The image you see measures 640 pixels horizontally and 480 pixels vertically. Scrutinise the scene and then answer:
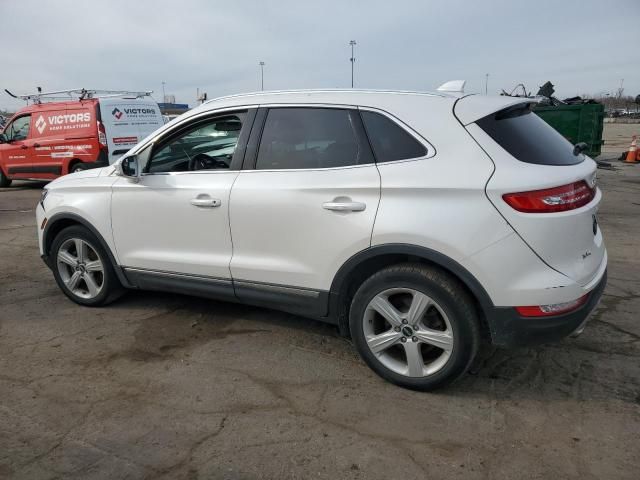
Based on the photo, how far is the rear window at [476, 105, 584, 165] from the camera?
9.04ft

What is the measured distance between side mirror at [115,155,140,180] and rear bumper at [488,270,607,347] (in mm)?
2722

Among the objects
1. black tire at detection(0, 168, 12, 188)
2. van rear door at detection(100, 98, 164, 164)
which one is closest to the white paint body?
van rear door at detection(100, 98, 164, 164)

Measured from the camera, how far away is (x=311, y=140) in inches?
128

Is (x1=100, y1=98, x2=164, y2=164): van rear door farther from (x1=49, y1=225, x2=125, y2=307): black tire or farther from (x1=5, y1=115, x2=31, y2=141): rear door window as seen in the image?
(x1=49, y1=225, x2=125, y2=307): black tire

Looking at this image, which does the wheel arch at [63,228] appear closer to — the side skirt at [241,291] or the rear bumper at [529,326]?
the side skirt at [241,291]

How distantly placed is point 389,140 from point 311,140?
1.76 feet

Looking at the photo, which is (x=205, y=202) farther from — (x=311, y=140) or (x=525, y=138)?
(x=525, y=138)

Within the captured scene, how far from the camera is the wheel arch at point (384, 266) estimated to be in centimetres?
271

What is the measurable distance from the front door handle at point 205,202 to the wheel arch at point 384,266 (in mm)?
1007

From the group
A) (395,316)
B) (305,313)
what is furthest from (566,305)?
(305,313)

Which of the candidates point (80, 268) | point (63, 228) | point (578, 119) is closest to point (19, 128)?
Answer: point (63, 228)

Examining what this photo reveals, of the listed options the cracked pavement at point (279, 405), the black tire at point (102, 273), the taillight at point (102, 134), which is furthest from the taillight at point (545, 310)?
the taillight at point (102, 134)

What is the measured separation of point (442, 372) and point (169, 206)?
221cm

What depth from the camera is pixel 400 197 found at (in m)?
2.85
